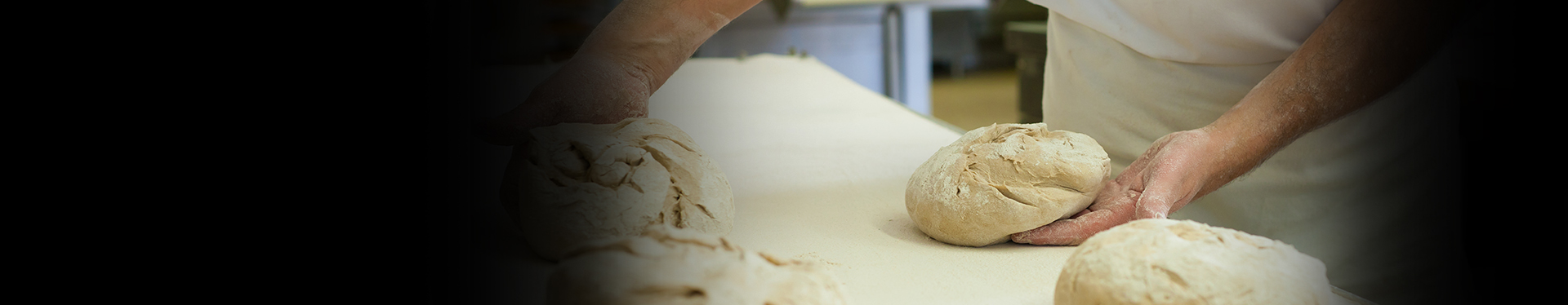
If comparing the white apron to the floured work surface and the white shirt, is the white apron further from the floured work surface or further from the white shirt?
the floured work surface

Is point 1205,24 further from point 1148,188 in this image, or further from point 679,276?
point 679,276

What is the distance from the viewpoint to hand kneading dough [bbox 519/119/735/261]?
0.69 m

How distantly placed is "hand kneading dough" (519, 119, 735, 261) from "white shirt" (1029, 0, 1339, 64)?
601 millimetres

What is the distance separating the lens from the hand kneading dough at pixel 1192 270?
0.56 m

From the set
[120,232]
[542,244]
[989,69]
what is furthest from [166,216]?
[989,69]

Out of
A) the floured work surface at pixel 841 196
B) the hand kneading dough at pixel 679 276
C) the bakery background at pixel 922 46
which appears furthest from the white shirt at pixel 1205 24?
the bakery background at pixel 922 46

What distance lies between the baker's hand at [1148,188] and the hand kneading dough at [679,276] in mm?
409

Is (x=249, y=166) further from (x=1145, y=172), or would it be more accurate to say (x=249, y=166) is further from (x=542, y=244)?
(x=1145, y=172)

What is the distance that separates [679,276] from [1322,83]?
806 mm

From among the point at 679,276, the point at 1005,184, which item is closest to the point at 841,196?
the point at 1005,184

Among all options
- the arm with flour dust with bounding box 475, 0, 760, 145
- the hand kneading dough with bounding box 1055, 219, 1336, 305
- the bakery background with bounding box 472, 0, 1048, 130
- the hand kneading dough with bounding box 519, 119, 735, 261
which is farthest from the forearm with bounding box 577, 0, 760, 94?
the bakery background with bounding box 472, 0, 1048, 130

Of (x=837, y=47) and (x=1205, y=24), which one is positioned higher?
(x=837, y=47)

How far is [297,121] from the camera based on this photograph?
0.35 m

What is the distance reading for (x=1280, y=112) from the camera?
0.94 m
